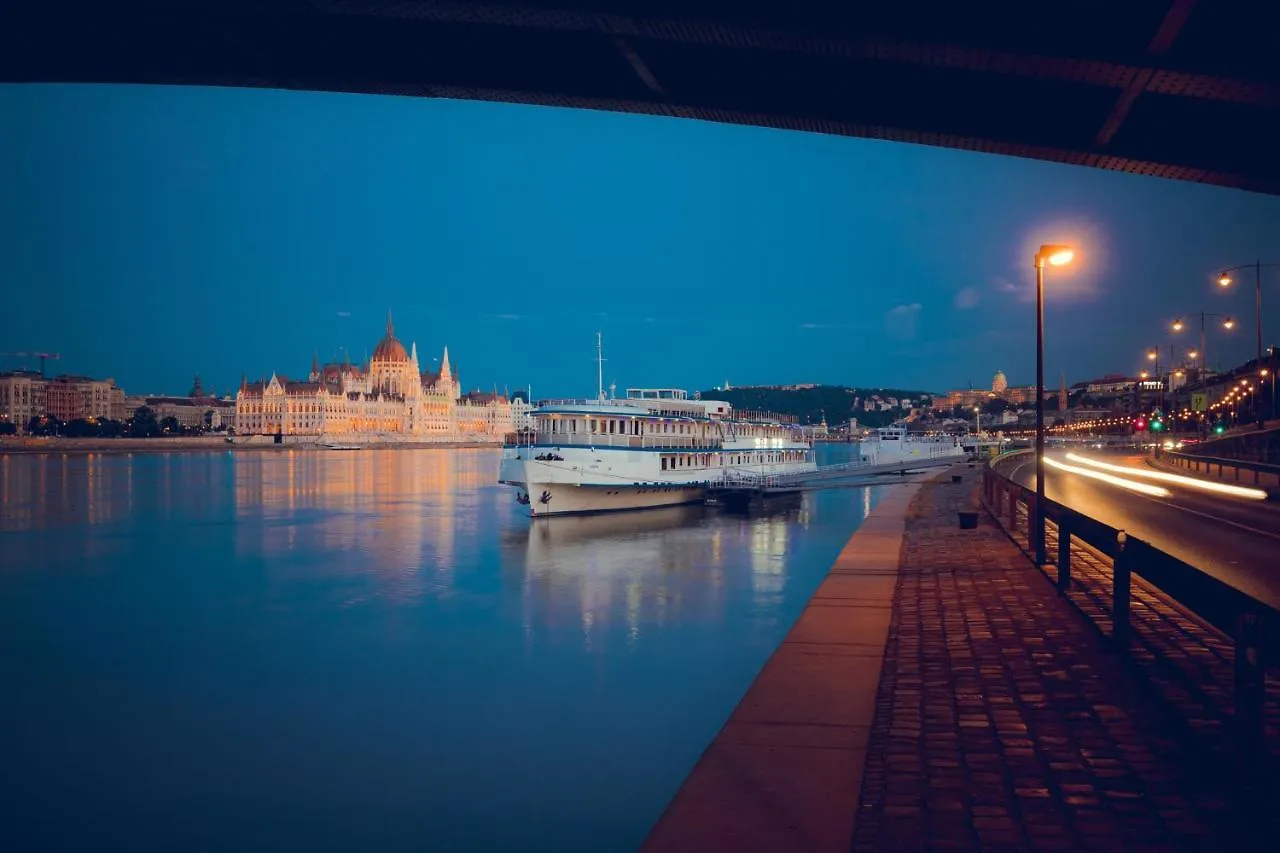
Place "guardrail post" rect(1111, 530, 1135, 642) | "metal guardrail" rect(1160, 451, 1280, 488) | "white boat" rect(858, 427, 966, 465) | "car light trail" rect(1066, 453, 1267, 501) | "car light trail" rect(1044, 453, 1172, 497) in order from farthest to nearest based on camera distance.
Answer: "white boat" rect(858, 427, 966, 465) < "car light trail" rect(1044, 453, 1172, 497) < "metal guardrail" rect(1160, 451, 1280, 488) < "car light trail" rect(1066, 453, 1267, 501) < "guardrail post" rect(1111, 530, 1135, 642)

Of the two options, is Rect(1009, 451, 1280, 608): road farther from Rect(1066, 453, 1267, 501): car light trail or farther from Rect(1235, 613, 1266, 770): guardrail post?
Rect(1235, 613, 1266, 770): guardrail post

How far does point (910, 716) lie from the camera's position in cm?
916

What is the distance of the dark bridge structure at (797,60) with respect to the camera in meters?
9.43

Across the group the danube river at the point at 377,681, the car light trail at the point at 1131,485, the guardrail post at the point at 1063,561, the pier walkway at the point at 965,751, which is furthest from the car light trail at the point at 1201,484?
the pier walkway at the point at 965,751

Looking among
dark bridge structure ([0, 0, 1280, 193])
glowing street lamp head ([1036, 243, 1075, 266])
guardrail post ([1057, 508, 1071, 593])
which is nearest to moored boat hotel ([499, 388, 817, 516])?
glowing street lamp head ([1036, 243, 1075, 266])

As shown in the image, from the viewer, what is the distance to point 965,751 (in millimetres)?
7973

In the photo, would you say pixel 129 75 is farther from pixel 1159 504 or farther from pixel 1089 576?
pixel 1159 504

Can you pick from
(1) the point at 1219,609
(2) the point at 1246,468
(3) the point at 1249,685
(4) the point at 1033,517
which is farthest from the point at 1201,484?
(3) the point at 1249,685

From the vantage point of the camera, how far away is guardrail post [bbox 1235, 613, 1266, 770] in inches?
254

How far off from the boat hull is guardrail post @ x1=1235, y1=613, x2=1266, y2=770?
46.6 metres

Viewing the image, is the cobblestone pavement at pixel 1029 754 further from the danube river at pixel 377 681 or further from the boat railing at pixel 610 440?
the boat railing at pixel 610 440

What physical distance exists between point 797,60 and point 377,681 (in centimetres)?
1464

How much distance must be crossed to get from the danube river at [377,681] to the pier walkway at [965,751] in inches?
133

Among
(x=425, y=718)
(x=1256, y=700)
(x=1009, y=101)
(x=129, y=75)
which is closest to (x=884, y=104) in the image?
(x=1009, y=101)
